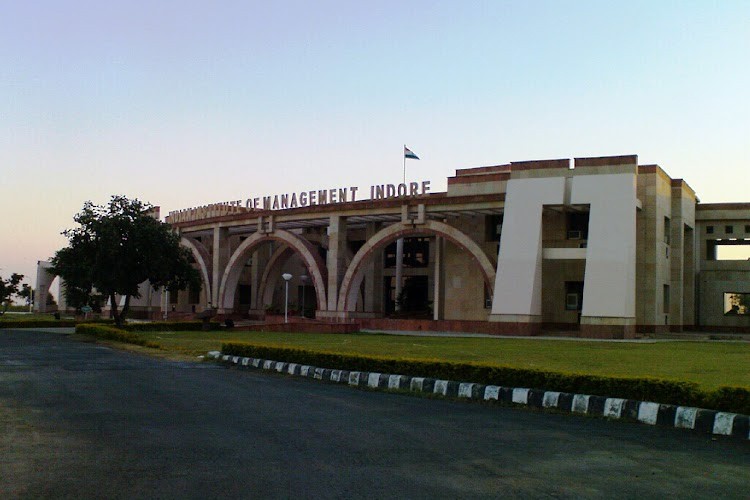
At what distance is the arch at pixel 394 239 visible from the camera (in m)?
40.1

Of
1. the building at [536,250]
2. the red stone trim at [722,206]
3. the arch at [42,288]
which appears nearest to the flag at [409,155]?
the building at [536,250]

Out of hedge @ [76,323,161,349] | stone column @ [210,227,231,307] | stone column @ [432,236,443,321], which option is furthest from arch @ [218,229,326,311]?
hedge @ [76,323,161,349]

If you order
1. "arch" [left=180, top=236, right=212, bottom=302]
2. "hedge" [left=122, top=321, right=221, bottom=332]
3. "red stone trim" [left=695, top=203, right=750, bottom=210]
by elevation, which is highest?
"red stone trim" [left=695, top=203, right=750, bottom=210]

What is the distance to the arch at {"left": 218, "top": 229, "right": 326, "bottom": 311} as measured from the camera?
1895 inches

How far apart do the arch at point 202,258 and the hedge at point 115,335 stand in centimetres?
2002

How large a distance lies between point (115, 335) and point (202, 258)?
27206 mm

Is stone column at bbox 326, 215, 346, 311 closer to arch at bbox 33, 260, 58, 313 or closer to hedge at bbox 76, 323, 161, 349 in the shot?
hedge at bbox 76, 323, 161, 349

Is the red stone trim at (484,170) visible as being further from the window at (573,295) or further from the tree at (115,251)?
the tree at (115,251)

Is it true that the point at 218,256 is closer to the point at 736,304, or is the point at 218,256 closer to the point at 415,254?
the point at 415,254

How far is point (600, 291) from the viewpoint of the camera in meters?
35.0

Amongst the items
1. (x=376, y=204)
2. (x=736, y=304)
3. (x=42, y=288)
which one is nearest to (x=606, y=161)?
(x=376, y=204)

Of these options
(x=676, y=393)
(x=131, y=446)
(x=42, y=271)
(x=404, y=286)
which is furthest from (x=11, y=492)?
(x=42, y=271)

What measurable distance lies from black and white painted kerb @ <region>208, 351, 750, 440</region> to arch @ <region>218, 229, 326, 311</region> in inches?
1218

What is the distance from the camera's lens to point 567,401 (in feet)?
38.5
